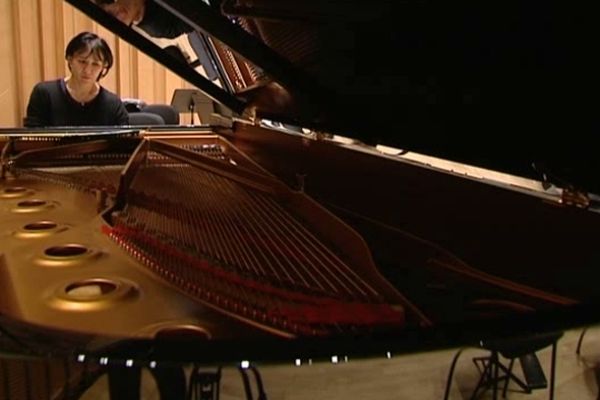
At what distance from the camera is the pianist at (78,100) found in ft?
11.0

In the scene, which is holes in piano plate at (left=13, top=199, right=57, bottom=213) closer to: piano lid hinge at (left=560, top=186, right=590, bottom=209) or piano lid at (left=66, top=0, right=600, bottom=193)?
piano lid at (left=66, top=0, right=600, bottom=193)

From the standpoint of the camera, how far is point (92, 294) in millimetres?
1086

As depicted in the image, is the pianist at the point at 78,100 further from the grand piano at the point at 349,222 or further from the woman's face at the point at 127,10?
the grand piano at the point at 349,222

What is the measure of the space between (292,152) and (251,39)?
679 millimetres

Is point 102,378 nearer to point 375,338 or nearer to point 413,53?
point 375,338

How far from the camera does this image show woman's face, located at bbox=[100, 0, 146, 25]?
2.32 m

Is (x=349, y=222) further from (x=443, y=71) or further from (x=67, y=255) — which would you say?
(x=67, y=255)

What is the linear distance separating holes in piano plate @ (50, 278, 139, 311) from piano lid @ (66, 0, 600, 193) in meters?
0.72

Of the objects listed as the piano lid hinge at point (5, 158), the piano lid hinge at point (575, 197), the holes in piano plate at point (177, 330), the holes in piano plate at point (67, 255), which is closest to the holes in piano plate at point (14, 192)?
the piano lid hinge at point (5, 158)

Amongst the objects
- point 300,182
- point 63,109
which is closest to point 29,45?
point 63,109

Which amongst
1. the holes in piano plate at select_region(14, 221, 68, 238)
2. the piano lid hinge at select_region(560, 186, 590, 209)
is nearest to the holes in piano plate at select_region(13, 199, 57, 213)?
the holes in piano plate at select_region(14, 221, 68, 238)

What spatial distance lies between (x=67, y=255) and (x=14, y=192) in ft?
2.16

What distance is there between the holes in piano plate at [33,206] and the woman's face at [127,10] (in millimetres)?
871

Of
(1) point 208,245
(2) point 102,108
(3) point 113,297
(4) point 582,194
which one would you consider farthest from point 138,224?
(2) point 102,108
